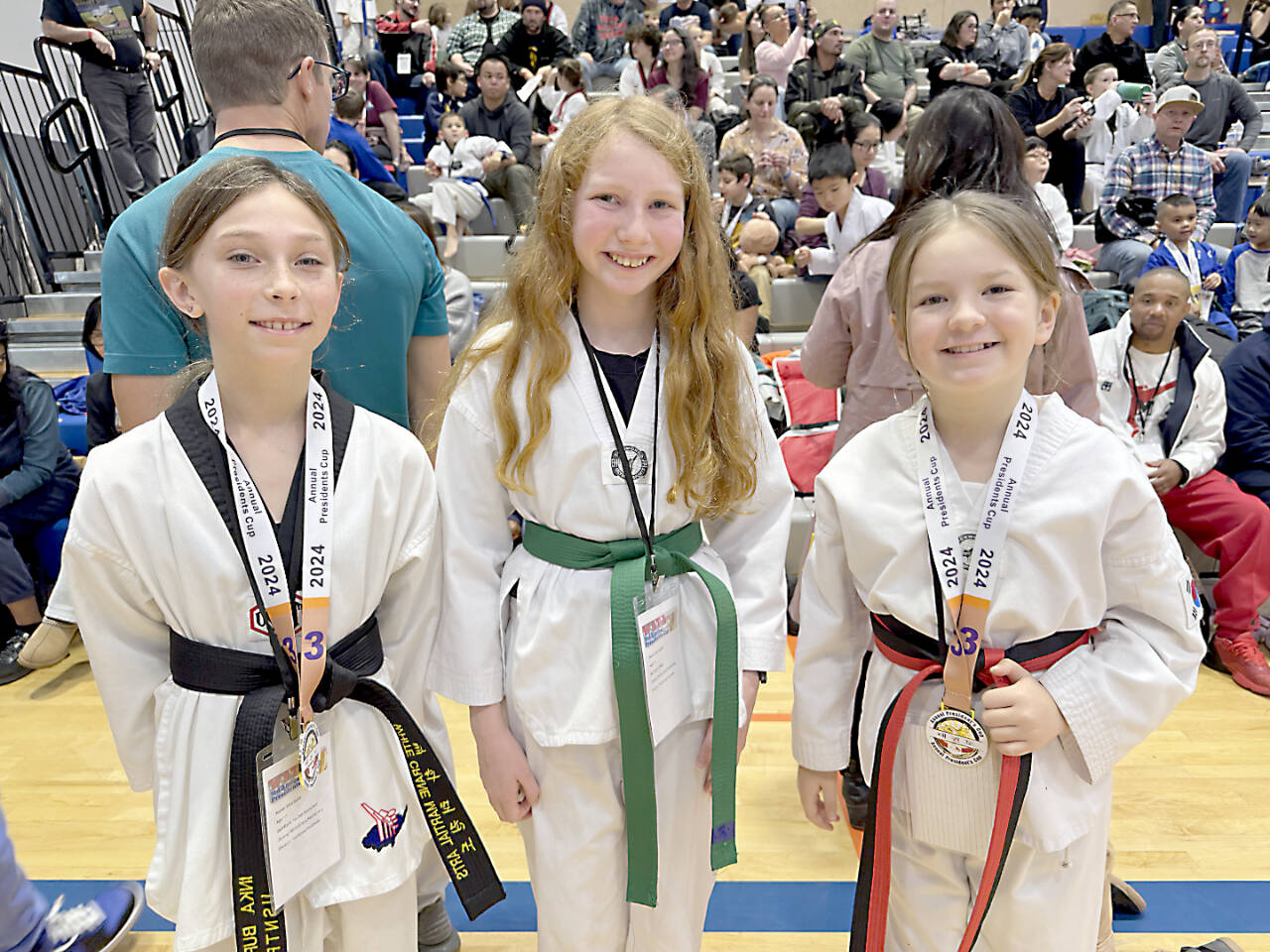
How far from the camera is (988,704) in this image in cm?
129

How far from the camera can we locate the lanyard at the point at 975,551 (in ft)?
4.22

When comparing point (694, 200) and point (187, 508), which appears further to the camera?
point (694, 200)

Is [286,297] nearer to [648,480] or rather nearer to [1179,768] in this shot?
[648,480]

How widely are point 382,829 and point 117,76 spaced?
257 inches

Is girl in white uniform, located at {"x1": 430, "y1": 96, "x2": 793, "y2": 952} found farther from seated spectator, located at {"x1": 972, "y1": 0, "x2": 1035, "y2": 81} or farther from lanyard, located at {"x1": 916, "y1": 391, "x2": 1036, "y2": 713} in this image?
seated spectator, located at {"x1": 972, "y1": 0, "x2": 1035, "y2": 81}

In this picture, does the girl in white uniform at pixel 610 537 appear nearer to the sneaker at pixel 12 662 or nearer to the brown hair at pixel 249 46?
the brown hair at pixel 249 46

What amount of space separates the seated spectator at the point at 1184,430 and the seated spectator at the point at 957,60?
20.0ft

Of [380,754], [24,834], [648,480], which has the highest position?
[648,480]

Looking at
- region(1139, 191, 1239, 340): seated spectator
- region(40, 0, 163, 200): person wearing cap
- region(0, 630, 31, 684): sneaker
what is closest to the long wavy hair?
region(0, 630, 31, 684): sneaker

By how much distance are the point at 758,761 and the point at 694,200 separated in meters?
1.78

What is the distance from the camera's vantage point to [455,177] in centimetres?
682

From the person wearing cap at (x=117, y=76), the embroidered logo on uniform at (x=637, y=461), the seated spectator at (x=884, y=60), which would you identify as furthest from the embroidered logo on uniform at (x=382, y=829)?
the seated spectator at (x=884, y=60)

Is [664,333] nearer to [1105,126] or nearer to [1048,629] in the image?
[1048,629]

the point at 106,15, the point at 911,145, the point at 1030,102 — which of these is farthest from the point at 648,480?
the point at 1030,102
